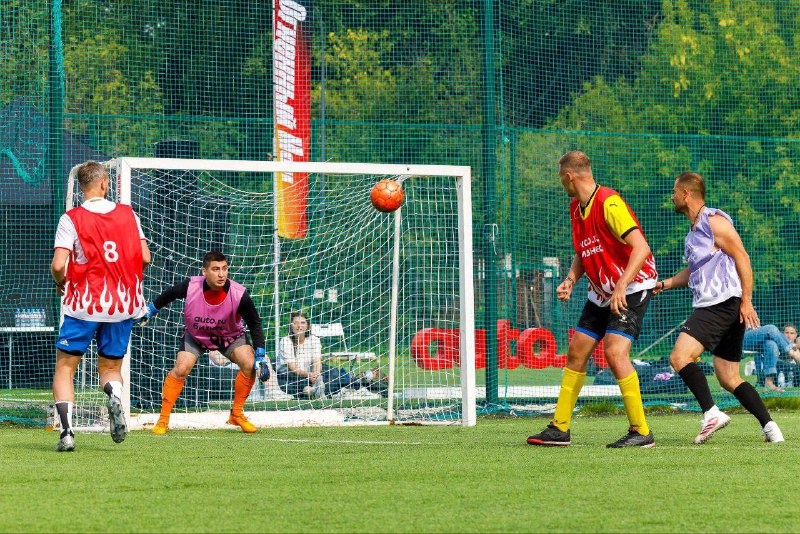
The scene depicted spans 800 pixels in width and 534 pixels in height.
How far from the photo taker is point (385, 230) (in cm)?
1151

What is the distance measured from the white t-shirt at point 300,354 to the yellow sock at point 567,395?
13.4 ft

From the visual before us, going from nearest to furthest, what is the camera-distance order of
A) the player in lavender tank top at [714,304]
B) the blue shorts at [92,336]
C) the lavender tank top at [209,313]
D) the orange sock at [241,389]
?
1. the blue shorts at [92,336]
2. the player in lavender tank top at [714,304]
3. the lavender tank top at [209,313]
4. the orange sock at [241,389]

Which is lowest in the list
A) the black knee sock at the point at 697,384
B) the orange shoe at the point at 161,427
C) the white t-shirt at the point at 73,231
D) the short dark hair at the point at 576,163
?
the orange shoe at the point at 161,427

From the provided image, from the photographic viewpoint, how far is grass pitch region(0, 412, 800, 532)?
14.8 ft

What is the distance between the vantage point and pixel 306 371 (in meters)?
11.3

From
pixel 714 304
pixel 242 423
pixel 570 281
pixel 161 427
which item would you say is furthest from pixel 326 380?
pixel 714 304

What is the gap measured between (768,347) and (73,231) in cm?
884

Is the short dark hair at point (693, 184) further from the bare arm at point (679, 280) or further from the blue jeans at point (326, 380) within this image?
the blue jeans at point (326, 380)

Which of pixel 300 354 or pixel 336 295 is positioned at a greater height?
pixel 336 295

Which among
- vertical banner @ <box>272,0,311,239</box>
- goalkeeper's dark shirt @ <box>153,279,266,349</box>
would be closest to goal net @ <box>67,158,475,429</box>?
goalkeeper's dark shirt @ <box>153,279,266,349</box>

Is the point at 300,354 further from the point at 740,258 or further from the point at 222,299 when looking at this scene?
the point at 740,258

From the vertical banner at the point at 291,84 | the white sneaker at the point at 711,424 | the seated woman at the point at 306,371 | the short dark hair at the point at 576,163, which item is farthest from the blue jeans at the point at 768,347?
the short dark hair at the point at 576,163

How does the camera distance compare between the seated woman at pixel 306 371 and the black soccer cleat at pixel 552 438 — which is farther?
the seated woman at pixel 306 371

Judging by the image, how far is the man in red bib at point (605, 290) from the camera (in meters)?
7.41
